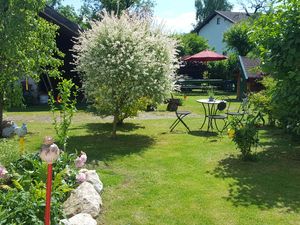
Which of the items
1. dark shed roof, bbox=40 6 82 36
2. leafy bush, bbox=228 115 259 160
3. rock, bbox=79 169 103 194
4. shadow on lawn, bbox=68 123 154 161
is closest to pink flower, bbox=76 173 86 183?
rock, bbox=79 169 103 194

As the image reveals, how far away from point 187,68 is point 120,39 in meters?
23.4

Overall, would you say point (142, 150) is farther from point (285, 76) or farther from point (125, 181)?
point (285, 76)

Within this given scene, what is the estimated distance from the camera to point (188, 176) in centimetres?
721

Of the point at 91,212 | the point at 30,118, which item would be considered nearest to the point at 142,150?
the point at 91,212

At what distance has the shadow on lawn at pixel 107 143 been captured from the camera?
356 inches

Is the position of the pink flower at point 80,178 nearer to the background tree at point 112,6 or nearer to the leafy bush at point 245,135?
the leafy bush at point 245,135

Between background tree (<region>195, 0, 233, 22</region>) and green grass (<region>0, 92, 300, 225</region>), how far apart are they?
6097 cm

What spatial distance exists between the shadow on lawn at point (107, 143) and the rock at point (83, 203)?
312cm

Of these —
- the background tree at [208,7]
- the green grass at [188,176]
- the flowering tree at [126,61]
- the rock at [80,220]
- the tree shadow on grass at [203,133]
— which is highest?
the background tree at [208,7]

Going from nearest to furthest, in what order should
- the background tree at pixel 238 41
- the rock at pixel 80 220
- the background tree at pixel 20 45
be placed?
1. the rock at pixel 80 220
2. the background tree at pixel 20 45
3. the background tree at pixel 238 41

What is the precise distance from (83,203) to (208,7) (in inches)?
2718

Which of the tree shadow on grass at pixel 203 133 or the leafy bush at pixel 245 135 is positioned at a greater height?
the leafy bush at pixel 245 135

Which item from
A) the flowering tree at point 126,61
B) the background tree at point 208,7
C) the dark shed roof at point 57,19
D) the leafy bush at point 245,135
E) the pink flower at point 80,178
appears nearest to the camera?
the pink flower at point 80,178

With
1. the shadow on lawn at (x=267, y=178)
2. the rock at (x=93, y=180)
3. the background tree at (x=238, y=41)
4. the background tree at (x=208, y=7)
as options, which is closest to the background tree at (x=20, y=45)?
the rock at (x=93, y=180)
